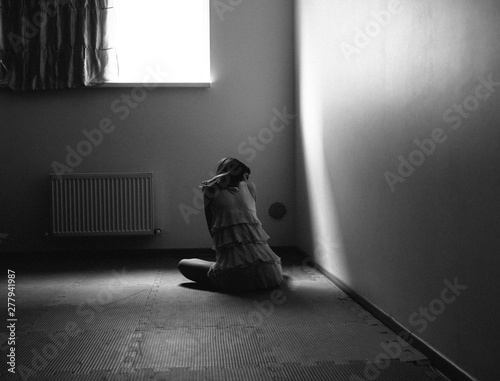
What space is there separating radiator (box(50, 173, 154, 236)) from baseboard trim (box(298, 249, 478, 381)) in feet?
6.56

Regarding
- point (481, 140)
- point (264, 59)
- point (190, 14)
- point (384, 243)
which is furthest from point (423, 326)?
point (190, 14)

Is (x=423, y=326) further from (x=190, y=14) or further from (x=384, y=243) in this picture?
(x=190, y=14)

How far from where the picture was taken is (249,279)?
11.0 ft

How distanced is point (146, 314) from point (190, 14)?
2910 millimetres

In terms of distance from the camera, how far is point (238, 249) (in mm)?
3383

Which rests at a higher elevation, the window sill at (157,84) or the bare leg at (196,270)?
the window sill at (157,84)
